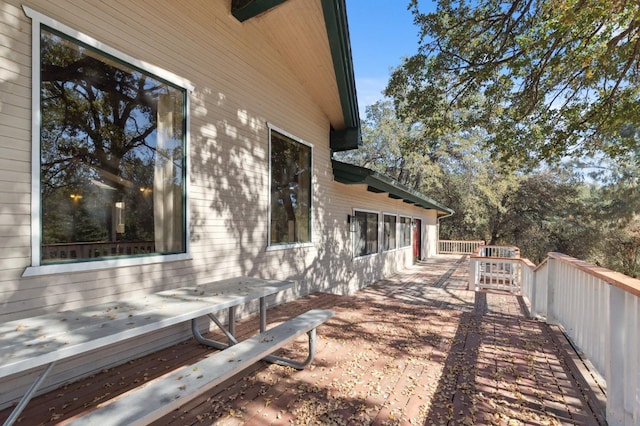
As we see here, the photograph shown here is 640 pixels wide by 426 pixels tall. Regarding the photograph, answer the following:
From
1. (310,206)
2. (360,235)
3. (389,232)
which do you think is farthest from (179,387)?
(389,232)

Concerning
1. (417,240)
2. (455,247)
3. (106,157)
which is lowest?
(455,247)

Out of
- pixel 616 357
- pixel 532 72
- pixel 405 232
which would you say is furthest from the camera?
pixel 405 232

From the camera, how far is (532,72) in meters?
6.30

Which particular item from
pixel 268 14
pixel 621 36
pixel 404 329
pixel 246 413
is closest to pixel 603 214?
pixel 621 36

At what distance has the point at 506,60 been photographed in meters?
6.07

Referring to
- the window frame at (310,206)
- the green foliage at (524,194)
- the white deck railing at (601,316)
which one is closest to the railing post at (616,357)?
the white deck railing at (601,316)

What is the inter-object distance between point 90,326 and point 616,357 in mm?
3351

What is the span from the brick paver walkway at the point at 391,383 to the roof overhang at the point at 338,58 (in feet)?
13.2

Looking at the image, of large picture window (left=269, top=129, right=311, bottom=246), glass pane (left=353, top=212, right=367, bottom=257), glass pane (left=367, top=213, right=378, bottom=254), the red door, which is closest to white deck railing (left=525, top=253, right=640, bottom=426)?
large picture window (left=269, top=129, right=311, bottom=246)

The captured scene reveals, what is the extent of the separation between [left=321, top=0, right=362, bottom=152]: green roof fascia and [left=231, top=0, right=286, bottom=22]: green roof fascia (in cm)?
91

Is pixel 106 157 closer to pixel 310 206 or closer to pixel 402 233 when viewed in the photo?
pixel 310 206

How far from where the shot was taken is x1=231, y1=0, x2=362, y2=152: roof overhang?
4242 millimetres

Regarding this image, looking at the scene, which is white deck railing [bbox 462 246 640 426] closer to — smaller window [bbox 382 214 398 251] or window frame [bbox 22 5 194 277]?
window frame [bbox 22 5 194 277]

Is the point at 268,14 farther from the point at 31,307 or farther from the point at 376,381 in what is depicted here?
the point at 376,381
